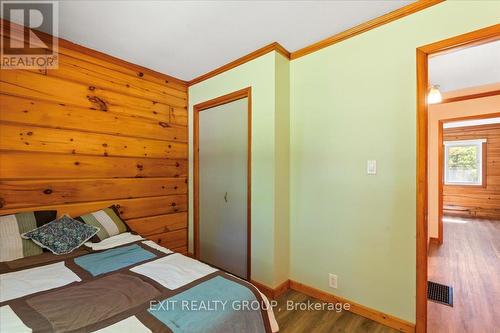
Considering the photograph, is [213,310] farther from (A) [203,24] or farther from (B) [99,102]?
(B) [99,102]

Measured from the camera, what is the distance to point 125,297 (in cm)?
114

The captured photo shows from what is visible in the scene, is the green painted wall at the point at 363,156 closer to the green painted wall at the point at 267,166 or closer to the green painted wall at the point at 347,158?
the green painted wall at the point at 347,158

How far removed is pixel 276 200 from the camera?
2.19 metres

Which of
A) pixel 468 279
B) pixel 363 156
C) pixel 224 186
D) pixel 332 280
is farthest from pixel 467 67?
pixel 224 186

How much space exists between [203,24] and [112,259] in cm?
192

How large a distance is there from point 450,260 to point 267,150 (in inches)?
119

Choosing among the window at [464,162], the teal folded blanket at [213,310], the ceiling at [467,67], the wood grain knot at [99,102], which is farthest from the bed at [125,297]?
the window at [464,162]

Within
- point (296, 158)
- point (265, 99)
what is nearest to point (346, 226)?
point (296, 158)

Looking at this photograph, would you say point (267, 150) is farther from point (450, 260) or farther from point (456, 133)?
point (456, 133)

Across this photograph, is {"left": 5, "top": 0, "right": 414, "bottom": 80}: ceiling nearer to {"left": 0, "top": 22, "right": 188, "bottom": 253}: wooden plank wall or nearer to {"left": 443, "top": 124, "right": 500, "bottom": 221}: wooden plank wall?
{"left": 0, "top": 22, "right": 188, "bottom": 253}: wooden plank wall

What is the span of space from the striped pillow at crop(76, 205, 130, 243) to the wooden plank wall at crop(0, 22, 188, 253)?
0.17 metres

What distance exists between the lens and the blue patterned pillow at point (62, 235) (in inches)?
67.0

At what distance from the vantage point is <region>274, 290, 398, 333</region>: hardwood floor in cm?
174

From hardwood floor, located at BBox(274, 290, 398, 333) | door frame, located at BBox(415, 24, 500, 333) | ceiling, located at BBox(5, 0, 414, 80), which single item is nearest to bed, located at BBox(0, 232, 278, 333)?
hardwood floor, located at BBox(274, 290, 398, 333)
